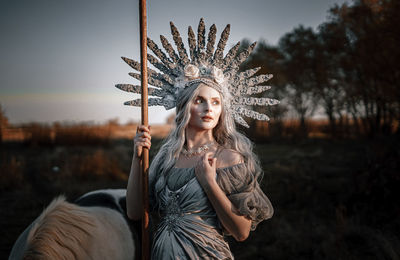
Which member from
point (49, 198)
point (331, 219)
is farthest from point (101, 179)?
point (331, 219)

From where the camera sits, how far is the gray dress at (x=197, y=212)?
1.41m

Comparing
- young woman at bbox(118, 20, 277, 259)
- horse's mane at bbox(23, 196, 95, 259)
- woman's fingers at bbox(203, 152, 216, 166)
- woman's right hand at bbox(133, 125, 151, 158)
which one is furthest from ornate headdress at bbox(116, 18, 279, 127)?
horse's mane at bbox(23, 196, 95, 259)

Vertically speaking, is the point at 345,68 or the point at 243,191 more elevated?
the point at 345,68

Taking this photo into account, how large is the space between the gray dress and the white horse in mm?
628

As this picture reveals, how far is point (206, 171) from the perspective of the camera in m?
1.43

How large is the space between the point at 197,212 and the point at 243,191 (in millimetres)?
259

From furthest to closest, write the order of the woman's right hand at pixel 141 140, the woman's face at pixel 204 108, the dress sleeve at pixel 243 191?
the woman's face at pixel 204 108 < the woman's right hand at pixel 141 140 < the dress sleeve at pixel 243 191

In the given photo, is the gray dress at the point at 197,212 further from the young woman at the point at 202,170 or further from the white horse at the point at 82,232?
the white horse at the point at 82,232

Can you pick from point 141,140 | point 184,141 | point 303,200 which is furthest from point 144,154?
point 303,200

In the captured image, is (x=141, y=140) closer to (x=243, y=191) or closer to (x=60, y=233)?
(x=243, y=191)

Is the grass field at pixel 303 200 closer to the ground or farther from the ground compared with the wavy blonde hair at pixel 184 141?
closer to the ground

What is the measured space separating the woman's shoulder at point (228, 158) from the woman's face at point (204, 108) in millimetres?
174

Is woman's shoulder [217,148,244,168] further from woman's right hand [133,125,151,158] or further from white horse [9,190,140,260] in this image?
white horse [9,190,140,260]

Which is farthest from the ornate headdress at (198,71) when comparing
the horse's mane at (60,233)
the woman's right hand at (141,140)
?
the horse's mane at (60,233)
